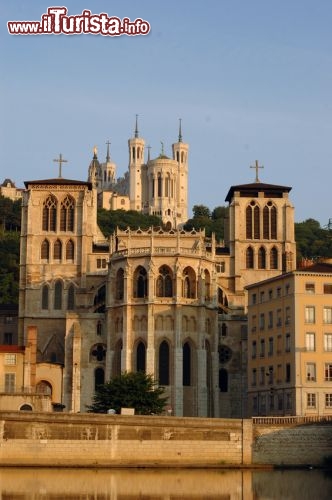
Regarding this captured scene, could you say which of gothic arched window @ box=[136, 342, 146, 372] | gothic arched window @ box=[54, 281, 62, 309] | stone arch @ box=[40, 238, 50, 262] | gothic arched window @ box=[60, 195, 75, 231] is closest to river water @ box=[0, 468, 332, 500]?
gothic arched window @ box=[136, 342, 146, 372]

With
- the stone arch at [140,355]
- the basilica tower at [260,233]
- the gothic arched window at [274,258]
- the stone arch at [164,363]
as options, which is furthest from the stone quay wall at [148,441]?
the gothic arched window at [274,258]

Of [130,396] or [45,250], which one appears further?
[45,250]

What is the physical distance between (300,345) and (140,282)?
23315mm

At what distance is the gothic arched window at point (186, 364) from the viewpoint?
11819 centimetres

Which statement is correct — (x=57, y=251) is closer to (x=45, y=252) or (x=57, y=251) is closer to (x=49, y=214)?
(x=45, y=252)

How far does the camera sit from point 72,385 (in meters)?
121

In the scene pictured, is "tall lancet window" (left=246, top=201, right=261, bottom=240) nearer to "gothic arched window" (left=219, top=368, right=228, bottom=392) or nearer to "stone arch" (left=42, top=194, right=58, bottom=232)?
"gothic arched window" (left=219, top=368, right=228, bottom=392)

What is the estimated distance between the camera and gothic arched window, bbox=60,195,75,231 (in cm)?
13600

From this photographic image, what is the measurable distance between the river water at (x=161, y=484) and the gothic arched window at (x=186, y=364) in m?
30.5

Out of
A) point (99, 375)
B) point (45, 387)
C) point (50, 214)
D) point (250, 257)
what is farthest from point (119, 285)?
point (250, 257)

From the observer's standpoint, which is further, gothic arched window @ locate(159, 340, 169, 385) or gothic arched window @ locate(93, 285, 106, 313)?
gothic arched window @ locate(93, 285, 106, 313)

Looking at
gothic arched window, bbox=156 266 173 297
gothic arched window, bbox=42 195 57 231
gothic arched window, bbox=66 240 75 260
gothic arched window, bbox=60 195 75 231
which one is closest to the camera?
gothic arched window, bbox=156 266 173 297

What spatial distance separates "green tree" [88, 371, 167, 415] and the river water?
1622cm

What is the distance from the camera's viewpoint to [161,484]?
7600 cm
